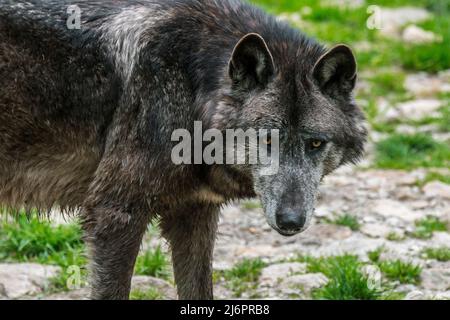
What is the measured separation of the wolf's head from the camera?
16.4ft

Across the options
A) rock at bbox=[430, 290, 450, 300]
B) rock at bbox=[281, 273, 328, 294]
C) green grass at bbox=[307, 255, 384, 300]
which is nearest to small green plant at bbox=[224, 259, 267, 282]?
rock at bbox=[281, 273, 328, 294]

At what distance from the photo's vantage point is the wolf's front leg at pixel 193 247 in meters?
5.75

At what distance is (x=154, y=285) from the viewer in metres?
6.42

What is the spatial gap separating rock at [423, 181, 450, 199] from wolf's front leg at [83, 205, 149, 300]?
3.71m

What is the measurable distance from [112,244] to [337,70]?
162 centimetres

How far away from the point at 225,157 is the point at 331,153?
2.01ft

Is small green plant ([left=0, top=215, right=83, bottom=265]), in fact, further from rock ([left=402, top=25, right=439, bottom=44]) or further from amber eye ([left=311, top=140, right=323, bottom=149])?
rock ([left=402, top=25, right=439, bottom=44])

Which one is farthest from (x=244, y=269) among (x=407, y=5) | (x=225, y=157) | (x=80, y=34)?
(x=407, y=5)

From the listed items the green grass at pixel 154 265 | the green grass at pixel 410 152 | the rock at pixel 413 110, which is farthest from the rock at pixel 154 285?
the rock at pixel 413 110

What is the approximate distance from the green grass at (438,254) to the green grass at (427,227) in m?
0.35

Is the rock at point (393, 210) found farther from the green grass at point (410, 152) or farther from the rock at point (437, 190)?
the green grass at point (410, 152)

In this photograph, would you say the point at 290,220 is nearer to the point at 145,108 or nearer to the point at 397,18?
the point at 145,108

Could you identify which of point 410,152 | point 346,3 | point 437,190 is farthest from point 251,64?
point 346,3

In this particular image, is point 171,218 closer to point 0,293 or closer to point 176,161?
point 176,161
